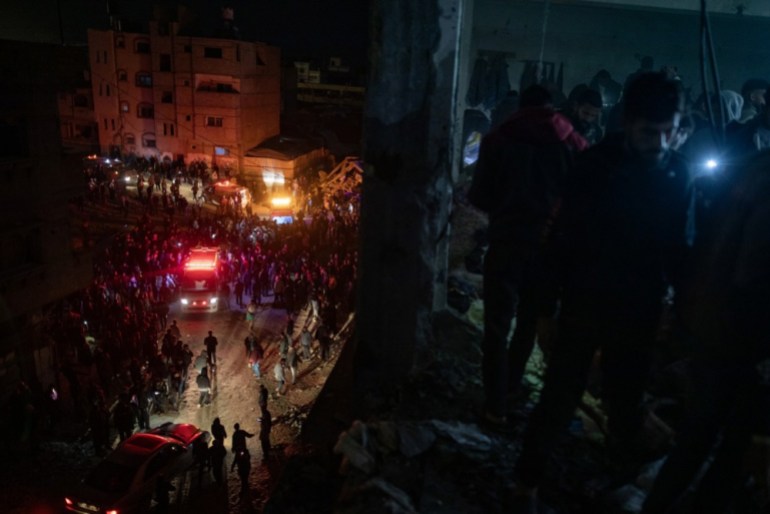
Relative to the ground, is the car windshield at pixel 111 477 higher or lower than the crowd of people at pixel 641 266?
lower

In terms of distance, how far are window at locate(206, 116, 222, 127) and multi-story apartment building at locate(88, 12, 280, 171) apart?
71 millimetres

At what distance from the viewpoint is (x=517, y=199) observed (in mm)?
3652

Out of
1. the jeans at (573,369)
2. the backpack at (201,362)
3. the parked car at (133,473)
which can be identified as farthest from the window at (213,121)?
the jeans at (573,369)

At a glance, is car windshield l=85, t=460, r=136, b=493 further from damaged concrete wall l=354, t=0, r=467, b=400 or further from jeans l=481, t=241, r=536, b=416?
jeans l=481, t=241, r=536, b=416


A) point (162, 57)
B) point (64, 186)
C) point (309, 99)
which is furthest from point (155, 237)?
point (309, 99)

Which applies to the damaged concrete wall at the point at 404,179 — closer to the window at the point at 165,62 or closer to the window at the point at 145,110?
the window at the point at 165,62

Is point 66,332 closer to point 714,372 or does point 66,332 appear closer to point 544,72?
point 544,72

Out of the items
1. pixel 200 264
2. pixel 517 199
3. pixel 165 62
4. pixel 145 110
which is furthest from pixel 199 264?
pixel 145 110

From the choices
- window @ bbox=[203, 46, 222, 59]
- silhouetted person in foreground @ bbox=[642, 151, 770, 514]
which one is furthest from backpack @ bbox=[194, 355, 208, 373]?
window @ bbox=[203, 46, 222, 59]

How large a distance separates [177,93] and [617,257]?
42.0 m

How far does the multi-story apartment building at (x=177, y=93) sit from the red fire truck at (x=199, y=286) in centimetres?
2068

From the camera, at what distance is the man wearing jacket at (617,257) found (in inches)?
116

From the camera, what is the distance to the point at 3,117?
15.7 metres

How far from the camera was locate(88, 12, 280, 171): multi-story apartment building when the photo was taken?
1544 inches
